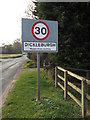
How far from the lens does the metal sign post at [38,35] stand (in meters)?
5.18

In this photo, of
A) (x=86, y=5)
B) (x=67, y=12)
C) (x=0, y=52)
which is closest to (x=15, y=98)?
(x=67, y=12)

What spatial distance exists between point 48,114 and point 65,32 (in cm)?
415

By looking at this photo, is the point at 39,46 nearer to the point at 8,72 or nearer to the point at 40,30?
the point at 40,30

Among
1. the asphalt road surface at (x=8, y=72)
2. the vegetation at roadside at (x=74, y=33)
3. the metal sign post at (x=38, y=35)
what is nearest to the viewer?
the metal sign post at (x=38, y=35)

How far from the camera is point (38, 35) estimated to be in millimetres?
5273

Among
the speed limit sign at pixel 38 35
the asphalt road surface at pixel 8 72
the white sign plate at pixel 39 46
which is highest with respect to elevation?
the speed limit sign at pixel 38 35

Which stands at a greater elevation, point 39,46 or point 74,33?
point 74,33

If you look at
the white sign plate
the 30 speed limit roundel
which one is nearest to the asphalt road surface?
the white sign plate

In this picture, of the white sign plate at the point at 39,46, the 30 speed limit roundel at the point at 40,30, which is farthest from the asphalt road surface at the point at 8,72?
the 30 speed limit roundel at the point at 40,30

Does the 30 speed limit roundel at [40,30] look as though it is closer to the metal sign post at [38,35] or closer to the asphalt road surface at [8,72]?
the metal sign post at [38,35]

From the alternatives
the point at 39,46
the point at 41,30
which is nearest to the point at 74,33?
the point at 41,30

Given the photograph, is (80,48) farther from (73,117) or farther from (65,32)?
(73,117)

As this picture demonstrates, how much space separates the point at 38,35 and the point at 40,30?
0.61ft

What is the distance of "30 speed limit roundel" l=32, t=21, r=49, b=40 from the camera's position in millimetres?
5223
